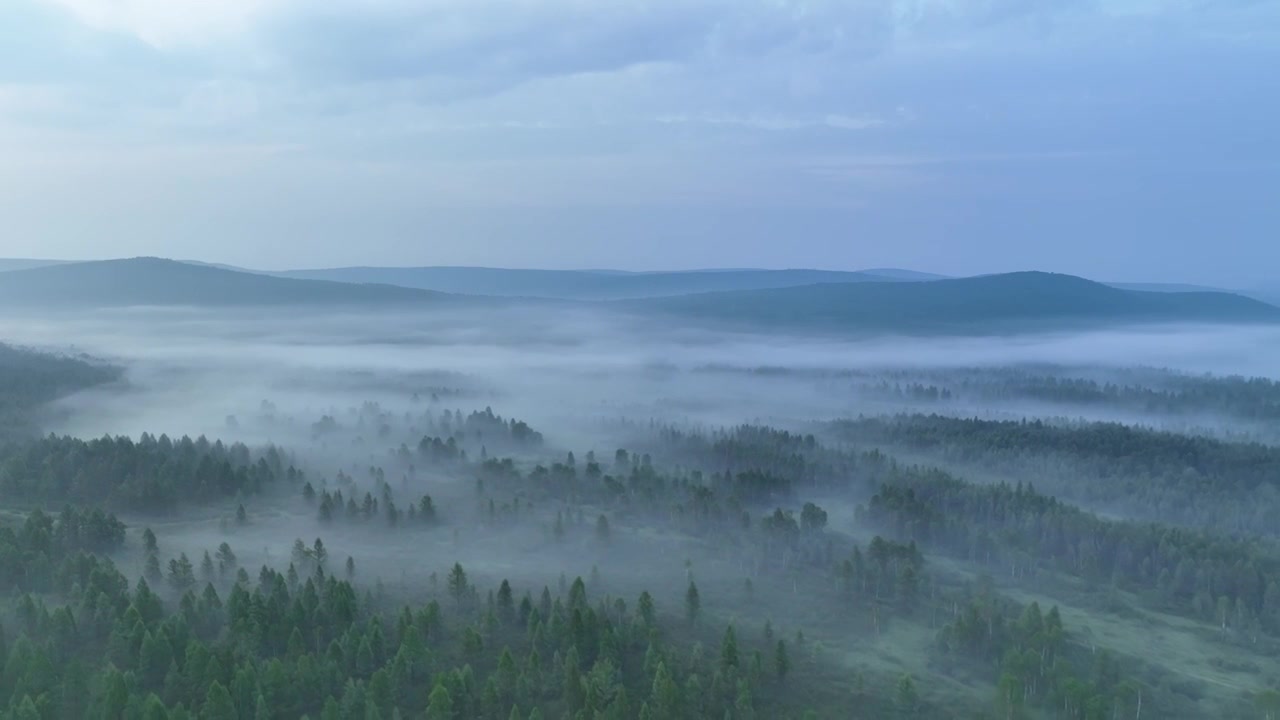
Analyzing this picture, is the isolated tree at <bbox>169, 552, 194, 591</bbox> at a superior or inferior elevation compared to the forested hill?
inferior

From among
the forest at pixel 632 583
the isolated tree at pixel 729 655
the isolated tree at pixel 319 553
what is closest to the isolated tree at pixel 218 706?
the forest at pixel 632 583

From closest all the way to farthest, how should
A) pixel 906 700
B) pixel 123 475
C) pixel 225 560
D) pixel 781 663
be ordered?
pixel 906 700
pixel 781 663
pixel 225 560
pixel 123 475

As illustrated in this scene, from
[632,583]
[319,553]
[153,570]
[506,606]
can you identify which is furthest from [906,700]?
[153,570]

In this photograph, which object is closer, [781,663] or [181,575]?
[781,663]

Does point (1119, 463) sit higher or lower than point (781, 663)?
higher

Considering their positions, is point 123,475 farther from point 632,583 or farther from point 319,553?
point 632,583

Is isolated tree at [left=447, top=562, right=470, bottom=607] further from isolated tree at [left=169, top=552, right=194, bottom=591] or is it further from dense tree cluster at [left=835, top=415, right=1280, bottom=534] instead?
dense tree cluster at [left=835, top=415, right=1280, bottom=534]

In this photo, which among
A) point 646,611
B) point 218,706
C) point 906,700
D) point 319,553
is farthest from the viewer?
Answer: point 319,553

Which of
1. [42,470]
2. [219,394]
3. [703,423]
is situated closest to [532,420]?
[703,423]

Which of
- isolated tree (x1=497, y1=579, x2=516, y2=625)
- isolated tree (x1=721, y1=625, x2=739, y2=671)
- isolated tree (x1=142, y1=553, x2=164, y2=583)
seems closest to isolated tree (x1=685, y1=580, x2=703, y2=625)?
isolated tree (x1=721, y1=625, x2=739, y2=671)
